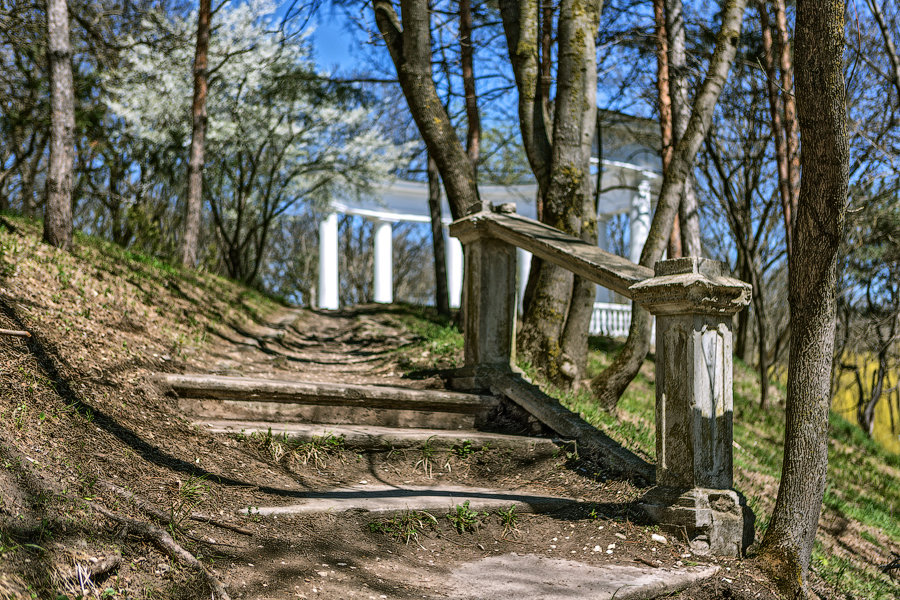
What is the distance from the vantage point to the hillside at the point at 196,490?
7.70ft

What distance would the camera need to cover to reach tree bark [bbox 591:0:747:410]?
6289 mm

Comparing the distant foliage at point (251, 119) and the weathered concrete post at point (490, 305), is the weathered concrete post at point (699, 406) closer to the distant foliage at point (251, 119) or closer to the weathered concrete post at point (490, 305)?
the weathered concrete post at point (490, 305)

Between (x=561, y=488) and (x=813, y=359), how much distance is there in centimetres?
149

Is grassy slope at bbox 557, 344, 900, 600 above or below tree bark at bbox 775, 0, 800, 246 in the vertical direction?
below

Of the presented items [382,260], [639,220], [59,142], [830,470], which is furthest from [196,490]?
[382,260]

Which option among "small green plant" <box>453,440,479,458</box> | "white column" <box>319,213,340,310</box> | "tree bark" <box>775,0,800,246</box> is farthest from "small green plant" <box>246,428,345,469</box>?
"white column" <box>319,213,340,310</box>

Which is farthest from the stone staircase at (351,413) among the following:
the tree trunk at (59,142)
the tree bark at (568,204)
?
the tree trunk at (59,142)

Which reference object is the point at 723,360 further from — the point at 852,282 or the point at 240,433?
the point at 852,282

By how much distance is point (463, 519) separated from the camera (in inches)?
132

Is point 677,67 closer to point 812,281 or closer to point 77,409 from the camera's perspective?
point 812,281

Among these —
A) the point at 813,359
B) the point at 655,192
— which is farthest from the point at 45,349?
the point at 655,192

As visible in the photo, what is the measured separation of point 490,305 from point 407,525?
7.22 feet

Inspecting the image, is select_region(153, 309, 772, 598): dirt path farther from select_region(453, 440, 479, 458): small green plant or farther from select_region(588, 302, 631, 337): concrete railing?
select_region(588, 302, 631, 337): concrete railing

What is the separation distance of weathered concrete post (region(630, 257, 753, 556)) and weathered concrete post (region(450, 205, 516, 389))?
71.1 inches
